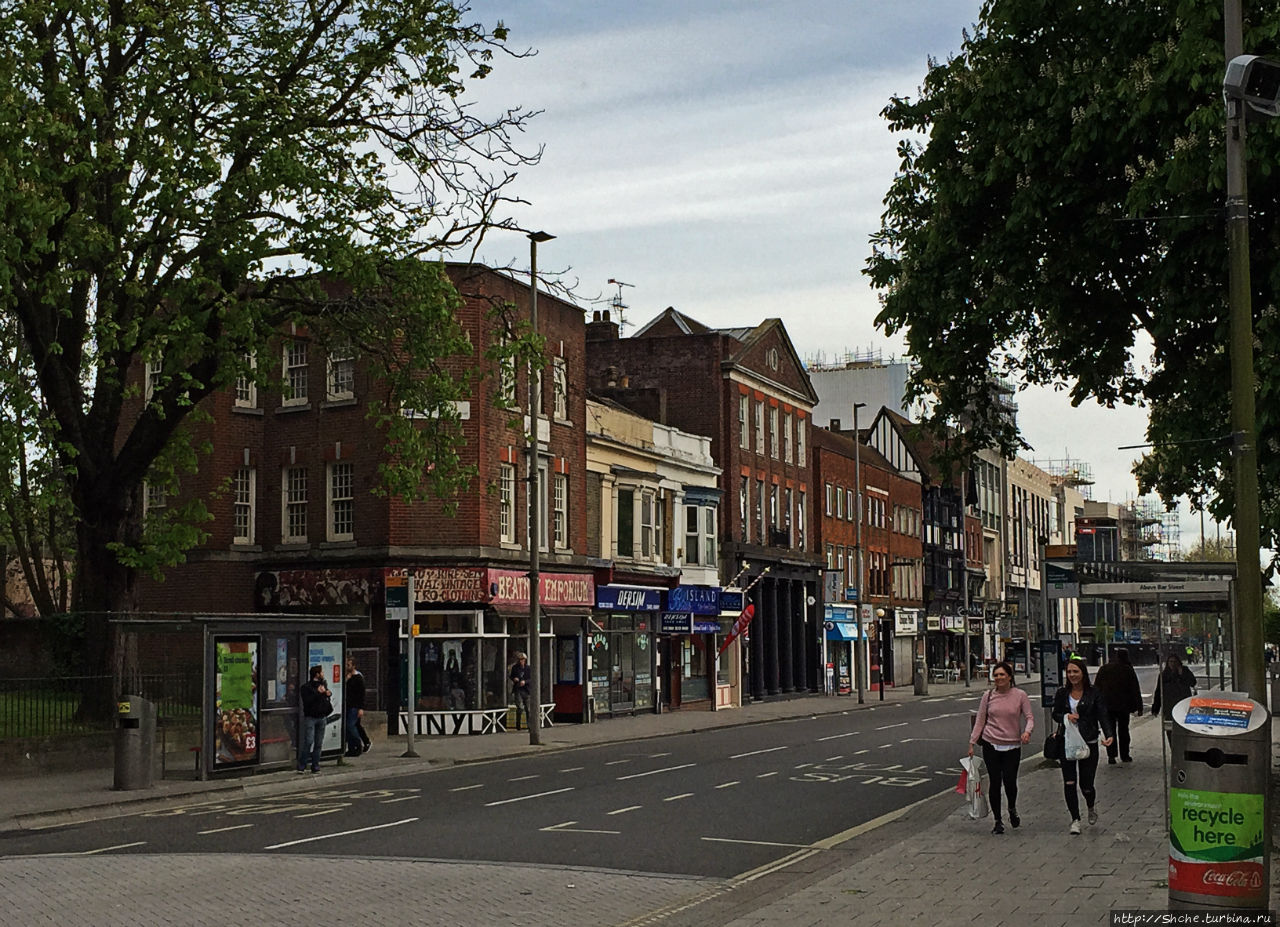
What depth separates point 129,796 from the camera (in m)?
22.0

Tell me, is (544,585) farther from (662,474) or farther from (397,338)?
(397,338)

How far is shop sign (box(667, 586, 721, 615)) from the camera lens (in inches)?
1935

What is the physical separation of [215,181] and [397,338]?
5012 millimetres

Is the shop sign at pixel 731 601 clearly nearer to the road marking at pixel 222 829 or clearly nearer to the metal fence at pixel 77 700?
the metal fence at pixel 77 700

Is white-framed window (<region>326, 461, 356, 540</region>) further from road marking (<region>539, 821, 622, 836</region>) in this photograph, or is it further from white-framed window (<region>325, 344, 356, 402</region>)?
road marking (<region>539, 821, 622, 836</region>)

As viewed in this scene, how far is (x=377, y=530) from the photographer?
3844cm

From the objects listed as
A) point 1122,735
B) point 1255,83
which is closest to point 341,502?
point 1122,735

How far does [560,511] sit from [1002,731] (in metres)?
27.2

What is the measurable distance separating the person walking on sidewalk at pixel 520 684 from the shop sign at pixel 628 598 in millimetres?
5456

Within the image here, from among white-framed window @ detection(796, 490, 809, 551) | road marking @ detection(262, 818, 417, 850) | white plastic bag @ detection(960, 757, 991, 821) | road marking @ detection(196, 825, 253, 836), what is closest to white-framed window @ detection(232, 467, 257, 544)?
road marking @ detection(196, 825, 253, 836)

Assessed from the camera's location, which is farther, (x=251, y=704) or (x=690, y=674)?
(x=690, y=674)

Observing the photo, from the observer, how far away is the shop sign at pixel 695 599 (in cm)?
4916

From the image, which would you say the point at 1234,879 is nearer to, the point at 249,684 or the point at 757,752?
the point at 249,684

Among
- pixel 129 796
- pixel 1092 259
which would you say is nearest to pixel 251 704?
pixel 129 796
